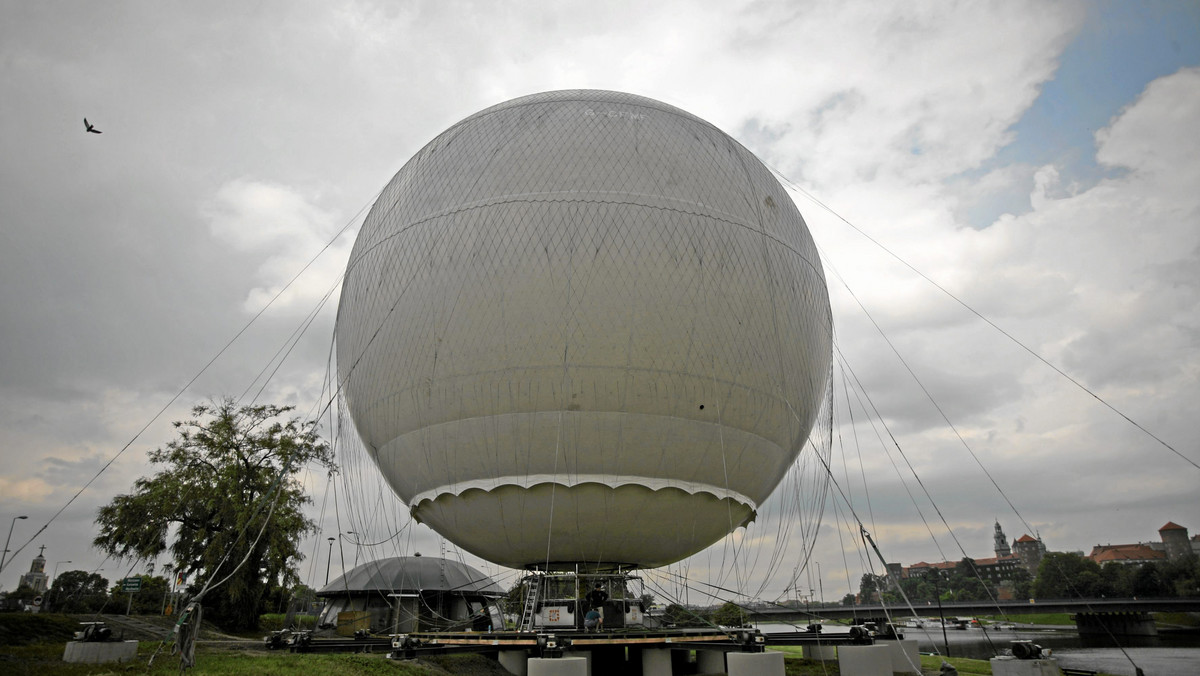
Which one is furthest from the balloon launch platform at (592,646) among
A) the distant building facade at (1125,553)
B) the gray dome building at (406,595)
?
the distant building facade at (1125,553)

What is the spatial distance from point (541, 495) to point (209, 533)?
15135mm

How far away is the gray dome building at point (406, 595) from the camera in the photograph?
23688mm

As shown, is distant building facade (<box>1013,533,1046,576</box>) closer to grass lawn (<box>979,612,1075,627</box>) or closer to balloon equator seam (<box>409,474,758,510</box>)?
grass lawn (<box>979,612,1075,627</box>)

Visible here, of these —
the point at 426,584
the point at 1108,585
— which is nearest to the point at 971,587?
the point at 1108,585

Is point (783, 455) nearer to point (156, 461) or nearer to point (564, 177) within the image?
point (564, 177)

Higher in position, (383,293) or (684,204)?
(684,204)

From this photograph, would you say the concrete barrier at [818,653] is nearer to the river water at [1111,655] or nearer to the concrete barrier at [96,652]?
the river water at [1111,655]

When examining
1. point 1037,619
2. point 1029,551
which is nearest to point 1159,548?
point 1029,551

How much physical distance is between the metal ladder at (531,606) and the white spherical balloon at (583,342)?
440mm

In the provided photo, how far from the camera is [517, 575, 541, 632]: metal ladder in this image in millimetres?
12859

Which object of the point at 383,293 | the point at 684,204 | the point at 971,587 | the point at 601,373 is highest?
the point at 684,204

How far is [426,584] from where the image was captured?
83.6 ft

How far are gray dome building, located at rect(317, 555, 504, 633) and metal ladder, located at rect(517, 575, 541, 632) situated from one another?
31.9 ft

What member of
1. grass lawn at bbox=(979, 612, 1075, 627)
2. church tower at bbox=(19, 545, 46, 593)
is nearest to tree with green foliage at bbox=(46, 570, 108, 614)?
church tower at bbox=(19, 545, 46, 593)
